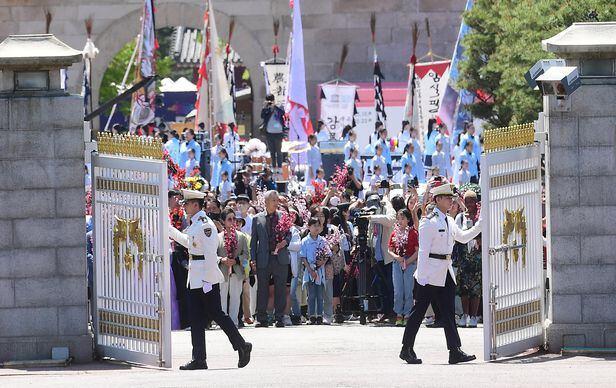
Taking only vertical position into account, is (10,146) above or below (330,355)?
above

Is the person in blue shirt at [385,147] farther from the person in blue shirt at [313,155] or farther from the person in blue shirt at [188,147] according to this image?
the person in blue shirt at [188,147]

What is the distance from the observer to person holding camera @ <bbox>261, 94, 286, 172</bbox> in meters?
38.5

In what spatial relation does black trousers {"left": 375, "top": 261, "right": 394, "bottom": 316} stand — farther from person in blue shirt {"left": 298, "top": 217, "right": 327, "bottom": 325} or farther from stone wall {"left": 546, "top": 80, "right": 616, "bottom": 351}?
stone wall {"left": 546, "top": 80, "right": 616, "bottom": 351}

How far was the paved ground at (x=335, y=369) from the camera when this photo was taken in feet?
46.5

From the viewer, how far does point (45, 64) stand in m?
16.3

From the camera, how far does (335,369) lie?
1515 centimetres

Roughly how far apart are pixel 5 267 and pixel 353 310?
636 centimetres

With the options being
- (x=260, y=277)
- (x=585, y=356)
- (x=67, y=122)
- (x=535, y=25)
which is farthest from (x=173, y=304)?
(x=535, y=25)

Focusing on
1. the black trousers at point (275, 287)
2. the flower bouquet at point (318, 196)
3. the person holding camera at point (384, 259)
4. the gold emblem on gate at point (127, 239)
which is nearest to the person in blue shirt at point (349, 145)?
the flower bouquet at point (318, 196)

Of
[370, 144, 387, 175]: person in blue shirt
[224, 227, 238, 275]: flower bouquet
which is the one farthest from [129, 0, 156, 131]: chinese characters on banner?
[224, 227, 238, 275]: flower bouquet

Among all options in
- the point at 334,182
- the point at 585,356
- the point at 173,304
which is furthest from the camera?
the point at 334,182

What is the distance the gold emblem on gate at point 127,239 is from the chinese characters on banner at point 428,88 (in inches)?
927

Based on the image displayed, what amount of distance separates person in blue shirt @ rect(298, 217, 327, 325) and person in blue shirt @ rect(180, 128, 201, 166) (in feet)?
48.2

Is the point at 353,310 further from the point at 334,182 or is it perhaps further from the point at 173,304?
the point at 334,182
